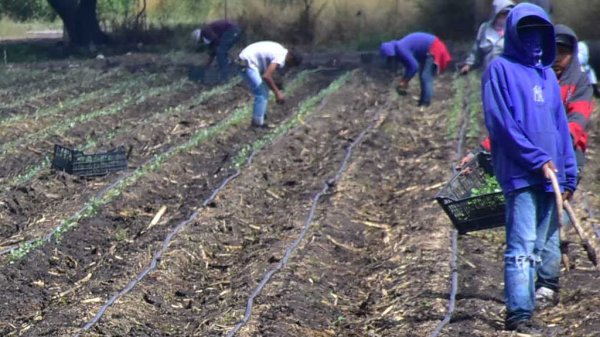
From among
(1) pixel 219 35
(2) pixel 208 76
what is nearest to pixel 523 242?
(1) pixel 219 35

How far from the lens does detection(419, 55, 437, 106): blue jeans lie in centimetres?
1648

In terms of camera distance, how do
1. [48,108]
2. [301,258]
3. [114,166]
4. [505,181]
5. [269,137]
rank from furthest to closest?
[48,108] → [269,137] → [114,166] → [301,258] → [505,181]

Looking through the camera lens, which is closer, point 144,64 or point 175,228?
point 175,228

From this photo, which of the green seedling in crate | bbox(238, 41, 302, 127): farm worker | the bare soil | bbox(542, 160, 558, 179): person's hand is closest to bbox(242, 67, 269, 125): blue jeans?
bbox(238, 41, 302, 127): farm worker

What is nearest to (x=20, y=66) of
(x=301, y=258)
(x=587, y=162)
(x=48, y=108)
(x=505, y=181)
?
(x=48, y=108)

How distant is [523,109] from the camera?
6.23 meters

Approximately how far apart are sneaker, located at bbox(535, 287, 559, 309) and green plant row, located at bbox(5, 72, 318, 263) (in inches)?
149

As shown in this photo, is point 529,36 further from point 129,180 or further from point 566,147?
point 129,180

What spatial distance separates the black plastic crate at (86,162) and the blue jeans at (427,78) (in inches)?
232

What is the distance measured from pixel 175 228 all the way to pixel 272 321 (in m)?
2.71

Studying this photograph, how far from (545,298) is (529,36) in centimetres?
170

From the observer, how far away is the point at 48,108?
17656 mm

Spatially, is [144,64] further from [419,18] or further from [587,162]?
[587,162]

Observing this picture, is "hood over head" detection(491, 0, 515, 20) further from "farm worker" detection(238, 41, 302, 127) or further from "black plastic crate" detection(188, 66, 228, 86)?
"black plastic crate" detection(188, 66, 228, 86)
